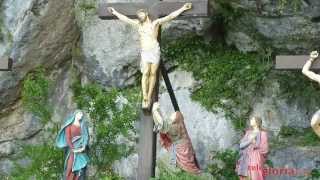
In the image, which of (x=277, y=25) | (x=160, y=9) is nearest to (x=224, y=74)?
Result: (x=277, y=25)

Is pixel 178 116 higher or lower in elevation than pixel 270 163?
higher

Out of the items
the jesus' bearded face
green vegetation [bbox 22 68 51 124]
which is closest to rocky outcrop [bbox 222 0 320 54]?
the jesus' bearded face

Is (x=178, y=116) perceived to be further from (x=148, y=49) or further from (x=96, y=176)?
(x=96, y=176)

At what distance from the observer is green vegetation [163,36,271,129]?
34.3 ft

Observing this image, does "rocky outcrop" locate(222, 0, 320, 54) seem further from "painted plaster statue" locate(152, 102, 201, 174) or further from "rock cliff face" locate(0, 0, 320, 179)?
"painted plaster statue" locate(152, 102, 201, 174)

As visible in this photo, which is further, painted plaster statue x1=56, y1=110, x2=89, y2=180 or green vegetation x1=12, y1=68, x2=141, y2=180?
green vegetation x1=12, y1=68, x2=141, y2=180

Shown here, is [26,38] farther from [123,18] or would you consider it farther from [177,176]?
[177,176]

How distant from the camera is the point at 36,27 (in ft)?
35.9

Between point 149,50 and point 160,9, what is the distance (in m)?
0.53

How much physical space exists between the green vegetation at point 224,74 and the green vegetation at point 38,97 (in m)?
1.86

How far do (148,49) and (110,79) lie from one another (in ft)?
8.39

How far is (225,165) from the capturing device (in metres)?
9.91

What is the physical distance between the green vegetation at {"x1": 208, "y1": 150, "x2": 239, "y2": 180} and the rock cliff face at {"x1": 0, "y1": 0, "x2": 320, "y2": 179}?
0.70ft

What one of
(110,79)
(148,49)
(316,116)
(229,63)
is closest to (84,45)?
(110,79)
